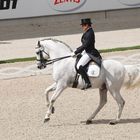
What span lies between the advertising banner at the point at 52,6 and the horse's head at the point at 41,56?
19.2 m

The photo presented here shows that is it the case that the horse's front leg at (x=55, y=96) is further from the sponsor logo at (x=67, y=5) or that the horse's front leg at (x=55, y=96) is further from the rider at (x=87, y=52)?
the sponsor logo at (x=67, y=5)

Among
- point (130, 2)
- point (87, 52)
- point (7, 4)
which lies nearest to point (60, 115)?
point (87, 52)

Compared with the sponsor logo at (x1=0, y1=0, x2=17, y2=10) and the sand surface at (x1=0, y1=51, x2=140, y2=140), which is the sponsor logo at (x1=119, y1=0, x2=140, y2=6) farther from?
the sand surface at (x1=0, y1=51, x2=140, y2=140)

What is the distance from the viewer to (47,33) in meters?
31.7

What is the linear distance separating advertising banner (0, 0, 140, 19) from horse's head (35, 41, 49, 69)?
1916 cm

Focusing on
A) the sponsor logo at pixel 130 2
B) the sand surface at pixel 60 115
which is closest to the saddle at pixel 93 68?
the sand surface at pixel 60 115

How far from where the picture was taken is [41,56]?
14.0m

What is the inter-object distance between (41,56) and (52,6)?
19.7 m

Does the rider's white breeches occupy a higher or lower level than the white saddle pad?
higher

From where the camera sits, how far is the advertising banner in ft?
108

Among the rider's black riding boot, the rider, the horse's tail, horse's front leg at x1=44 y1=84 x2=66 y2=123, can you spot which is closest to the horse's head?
horse's front leg at x1=44 y1=84 x2=66 y2=123

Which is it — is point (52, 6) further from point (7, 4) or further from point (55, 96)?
point (55, 96)

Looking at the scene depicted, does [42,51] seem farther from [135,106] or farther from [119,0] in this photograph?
[119,0]

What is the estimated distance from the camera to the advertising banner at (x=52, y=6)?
3297 centimetres
